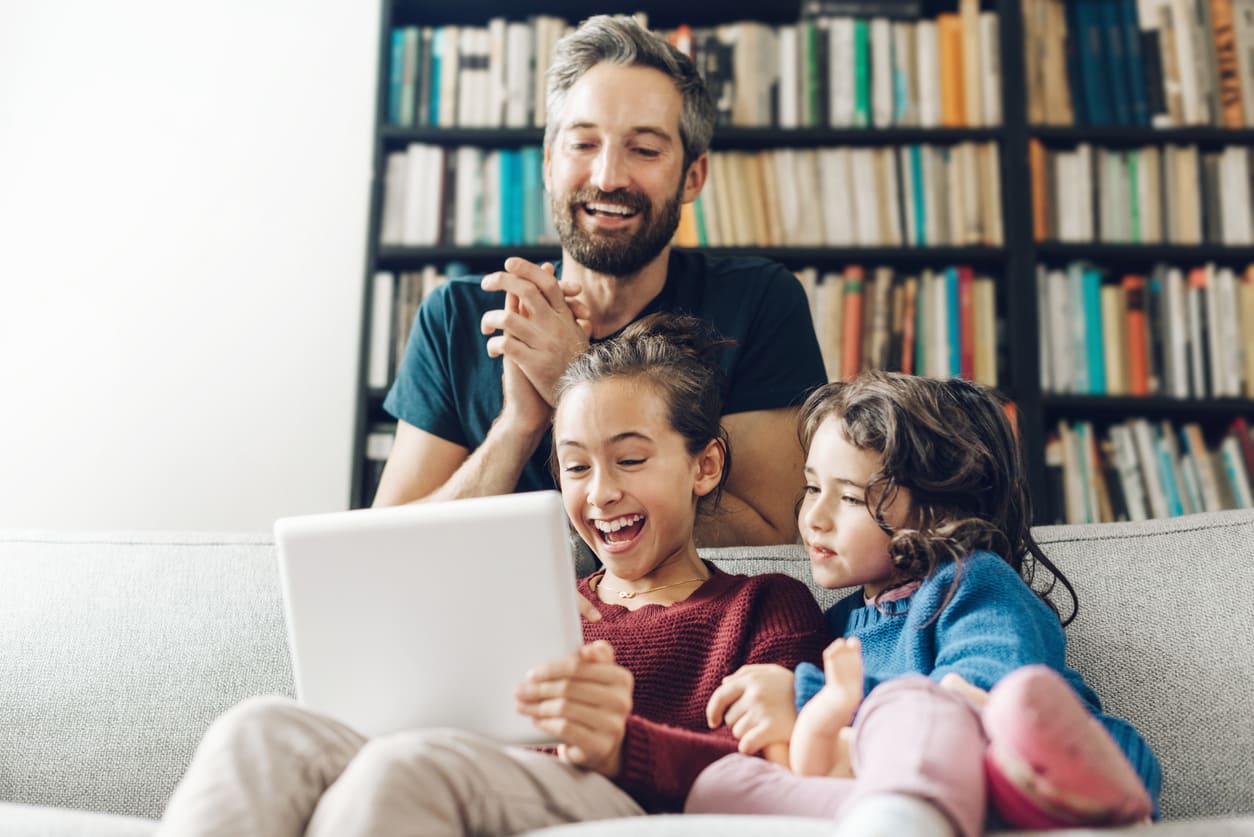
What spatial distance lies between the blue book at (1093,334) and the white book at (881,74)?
21.8 inches

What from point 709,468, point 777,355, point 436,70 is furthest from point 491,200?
point 709,468

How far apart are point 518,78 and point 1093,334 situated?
136 centimetres

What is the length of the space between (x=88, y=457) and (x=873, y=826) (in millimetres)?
2384

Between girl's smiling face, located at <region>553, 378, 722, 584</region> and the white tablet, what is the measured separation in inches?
15.1

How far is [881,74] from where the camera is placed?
2.45 meters

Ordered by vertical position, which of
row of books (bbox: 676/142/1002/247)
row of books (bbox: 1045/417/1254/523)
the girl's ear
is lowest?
the girl's ear

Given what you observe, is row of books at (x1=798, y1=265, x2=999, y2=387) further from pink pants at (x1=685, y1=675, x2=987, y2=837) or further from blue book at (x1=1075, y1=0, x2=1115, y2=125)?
pink pants at (x1=685, y1=675, x2=987, y2=837)

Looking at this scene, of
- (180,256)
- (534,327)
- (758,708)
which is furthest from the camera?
(180,256)

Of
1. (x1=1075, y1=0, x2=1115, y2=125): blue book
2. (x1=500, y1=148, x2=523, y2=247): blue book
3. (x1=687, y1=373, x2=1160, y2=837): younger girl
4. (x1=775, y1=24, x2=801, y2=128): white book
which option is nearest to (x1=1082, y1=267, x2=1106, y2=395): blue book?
(x1=1075, y1=0, x2=1115, y2=125): blue book

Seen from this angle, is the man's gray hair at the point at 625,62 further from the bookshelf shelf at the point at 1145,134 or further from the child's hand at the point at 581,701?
the child's hand at the point at 581,701

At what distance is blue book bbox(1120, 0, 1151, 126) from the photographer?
242cm

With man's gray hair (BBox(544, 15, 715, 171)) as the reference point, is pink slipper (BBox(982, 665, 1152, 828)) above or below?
below

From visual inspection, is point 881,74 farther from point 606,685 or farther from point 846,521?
point 606,685

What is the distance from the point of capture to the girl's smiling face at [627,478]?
1.32 m
